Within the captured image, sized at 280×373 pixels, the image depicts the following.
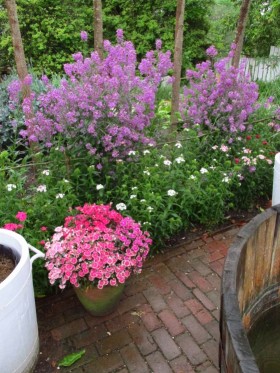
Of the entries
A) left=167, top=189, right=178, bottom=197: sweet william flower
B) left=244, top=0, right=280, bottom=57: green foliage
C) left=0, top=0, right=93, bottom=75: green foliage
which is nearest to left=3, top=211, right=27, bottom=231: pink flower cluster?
left=167, top=189, right=178, bottom=197: sweet william flower

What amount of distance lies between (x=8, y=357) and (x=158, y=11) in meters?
8.97

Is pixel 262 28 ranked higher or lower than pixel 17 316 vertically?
higher

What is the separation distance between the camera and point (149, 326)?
279 centimetres

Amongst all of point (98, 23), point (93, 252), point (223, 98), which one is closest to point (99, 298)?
point (93, 252)

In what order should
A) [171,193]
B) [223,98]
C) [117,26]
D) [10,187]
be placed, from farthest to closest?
[117,26] → [223,98] → [171,193] → [10,187]

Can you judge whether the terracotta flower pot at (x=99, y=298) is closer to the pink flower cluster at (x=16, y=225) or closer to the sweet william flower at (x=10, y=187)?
the pink flower cluster at (x=16, y=225)

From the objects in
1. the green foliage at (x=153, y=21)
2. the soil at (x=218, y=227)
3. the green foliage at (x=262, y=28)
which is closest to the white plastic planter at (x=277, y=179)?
the soil at (x=218, y=227)

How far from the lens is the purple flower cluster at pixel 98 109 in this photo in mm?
3311

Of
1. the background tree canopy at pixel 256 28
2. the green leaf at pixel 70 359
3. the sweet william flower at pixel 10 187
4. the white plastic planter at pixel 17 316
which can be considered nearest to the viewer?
the white plastic planter at pixel 17 316

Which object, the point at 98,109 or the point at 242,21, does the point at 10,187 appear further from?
the point at 242,21

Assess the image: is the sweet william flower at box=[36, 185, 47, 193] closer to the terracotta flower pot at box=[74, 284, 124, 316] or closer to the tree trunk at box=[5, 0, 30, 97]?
the terracotta flower pot at box=[74, 284, 124, 316]

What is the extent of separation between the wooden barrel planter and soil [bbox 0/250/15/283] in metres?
1.33

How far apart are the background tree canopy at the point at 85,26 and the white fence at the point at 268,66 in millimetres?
1747

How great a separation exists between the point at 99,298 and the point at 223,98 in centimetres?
252
